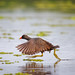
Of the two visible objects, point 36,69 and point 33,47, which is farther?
point 33,47

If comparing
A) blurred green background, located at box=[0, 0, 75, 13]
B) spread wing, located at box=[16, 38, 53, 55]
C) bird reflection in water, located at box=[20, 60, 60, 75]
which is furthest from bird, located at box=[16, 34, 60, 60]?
blurred green background, located at box=[0, 0, 75, 13]

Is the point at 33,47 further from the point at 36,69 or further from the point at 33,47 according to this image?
the point at 36,69

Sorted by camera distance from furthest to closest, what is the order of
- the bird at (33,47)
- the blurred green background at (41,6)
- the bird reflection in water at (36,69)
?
the blurred green background at (41,6) < the bird at (33,47) < the bird reflection in water at (36,69)

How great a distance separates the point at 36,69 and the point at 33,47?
123 centimetres

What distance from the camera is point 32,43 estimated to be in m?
12.3

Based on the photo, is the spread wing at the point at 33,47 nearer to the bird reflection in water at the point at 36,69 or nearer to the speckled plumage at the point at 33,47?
the speckled plumage at the point at 33,47

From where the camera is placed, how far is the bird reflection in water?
1057 centimetres

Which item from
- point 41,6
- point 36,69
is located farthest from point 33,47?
Answer: point 41,6

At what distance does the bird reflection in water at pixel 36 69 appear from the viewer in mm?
10570

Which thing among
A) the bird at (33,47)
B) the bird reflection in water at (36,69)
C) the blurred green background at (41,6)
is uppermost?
the blurred green background at (41,6)

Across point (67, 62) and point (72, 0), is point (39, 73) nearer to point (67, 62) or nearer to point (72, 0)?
point (67, 62)

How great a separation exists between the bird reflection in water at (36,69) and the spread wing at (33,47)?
449mm

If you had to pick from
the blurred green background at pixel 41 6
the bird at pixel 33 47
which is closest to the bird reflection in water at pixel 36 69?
the bird at pixel 33 47

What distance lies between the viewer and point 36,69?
36.4 feet
